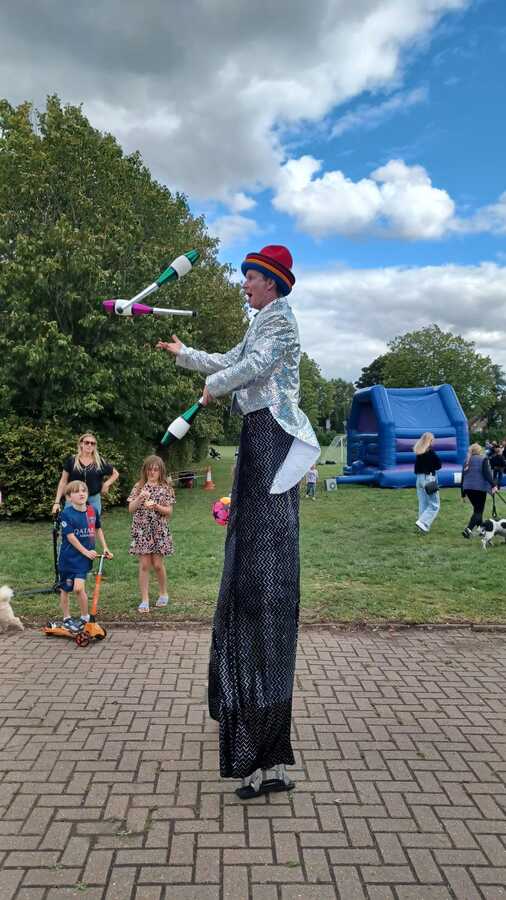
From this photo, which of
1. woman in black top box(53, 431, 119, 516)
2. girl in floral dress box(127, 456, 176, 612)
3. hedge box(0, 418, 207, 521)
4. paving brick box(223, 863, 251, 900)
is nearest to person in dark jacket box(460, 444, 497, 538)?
girl in floral dress box(127, 456, 176, 612)

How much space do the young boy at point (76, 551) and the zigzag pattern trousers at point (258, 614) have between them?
2.75m

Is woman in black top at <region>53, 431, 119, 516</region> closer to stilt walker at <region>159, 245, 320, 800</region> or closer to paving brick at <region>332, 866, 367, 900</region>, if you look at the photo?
stilt walker at <region>159, 245, 320, 800</region>

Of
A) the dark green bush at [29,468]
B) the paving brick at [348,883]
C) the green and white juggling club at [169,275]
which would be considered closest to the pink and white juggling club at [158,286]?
the green and white juggling club at [169,275]

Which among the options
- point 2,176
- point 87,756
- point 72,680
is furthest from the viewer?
point 2,176

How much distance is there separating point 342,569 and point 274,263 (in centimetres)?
562

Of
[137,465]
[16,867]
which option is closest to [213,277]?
[137,465]

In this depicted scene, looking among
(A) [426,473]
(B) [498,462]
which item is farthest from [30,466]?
(B) [498,462]

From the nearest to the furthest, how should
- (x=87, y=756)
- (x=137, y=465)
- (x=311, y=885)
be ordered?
(x=311, y=885) < (x=87, y=756) < (x=137, y=465)

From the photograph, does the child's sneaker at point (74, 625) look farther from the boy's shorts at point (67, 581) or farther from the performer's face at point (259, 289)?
the performer's face at point (259, 289)

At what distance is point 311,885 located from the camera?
7.95 feet

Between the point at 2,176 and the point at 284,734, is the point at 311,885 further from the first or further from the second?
the point at 2,176

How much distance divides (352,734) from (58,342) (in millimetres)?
9935

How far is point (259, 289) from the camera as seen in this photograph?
3.15 m

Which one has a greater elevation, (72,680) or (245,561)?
(245,561)
